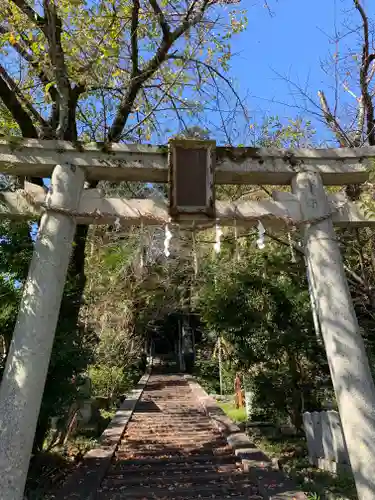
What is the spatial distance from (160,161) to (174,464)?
180 inches

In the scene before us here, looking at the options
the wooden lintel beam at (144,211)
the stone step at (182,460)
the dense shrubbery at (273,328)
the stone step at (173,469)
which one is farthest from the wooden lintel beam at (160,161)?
the stone step at (182,460)

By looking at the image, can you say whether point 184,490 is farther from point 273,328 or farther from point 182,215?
point 273,328

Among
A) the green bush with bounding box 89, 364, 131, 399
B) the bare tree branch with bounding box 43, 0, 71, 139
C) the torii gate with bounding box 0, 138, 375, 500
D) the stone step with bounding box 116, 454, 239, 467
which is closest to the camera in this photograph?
the torii gate with bounding box 0, 138, 375, 500

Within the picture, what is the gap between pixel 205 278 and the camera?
35.1 feet

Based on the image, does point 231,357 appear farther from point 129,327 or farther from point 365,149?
point 129,327

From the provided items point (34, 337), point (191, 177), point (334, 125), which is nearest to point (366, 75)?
point (334, 125)

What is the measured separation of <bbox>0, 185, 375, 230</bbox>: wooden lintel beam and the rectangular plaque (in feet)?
0.39

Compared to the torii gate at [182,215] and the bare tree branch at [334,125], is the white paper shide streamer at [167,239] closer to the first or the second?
the torii gate at [182,215]

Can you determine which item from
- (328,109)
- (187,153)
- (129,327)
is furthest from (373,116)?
(129,327)

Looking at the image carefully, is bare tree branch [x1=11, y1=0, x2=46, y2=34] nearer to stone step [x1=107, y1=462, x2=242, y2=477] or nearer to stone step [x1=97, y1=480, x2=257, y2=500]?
stone step [x1=97, y1=480, x2=257, y2=500]

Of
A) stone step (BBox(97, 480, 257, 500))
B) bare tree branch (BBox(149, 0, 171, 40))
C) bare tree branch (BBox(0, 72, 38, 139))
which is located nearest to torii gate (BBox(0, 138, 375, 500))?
bare tree branch (BBox(0, 72, 38, 139))

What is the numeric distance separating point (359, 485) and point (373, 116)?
5.65 metres

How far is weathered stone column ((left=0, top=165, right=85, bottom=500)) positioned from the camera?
3879 millimetres

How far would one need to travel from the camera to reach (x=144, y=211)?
4.86m
